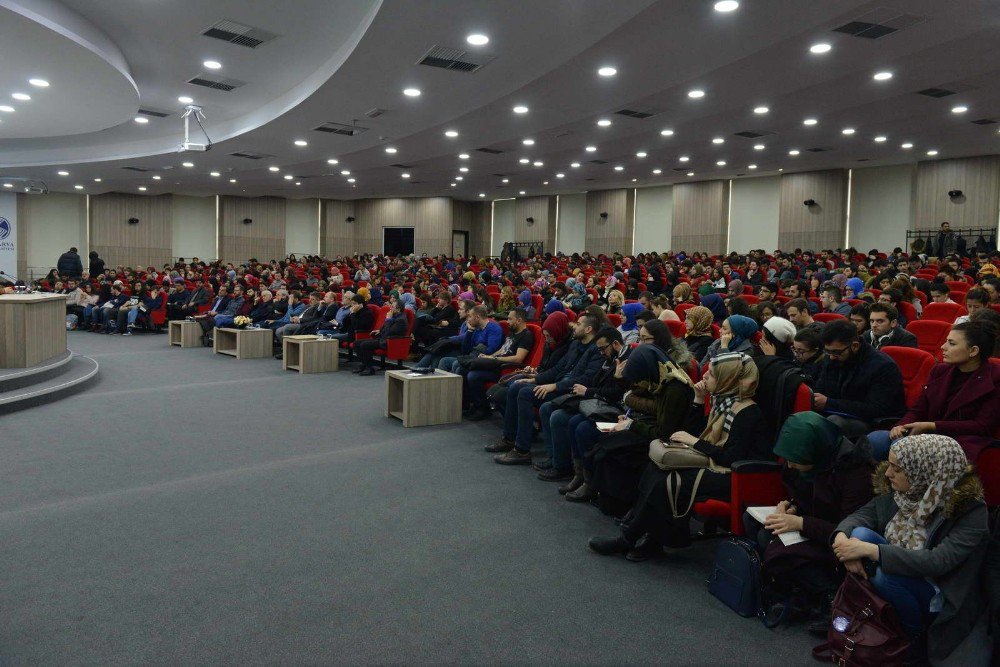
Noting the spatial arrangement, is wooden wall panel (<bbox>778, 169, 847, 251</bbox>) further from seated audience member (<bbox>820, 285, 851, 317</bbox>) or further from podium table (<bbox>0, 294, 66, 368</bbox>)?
podium table (<bbox>0, 294, 66, 368</bbox>)

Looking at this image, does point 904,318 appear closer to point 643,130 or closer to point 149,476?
point 149,476

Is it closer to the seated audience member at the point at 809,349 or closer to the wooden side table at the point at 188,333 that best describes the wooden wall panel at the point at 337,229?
the wooden side table at the point at 188,333

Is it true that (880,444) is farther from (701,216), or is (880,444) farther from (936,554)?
(701,216)

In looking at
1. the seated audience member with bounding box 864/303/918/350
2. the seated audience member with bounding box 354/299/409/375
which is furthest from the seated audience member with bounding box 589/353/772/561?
the seated audience member with bounding box 354/299/409/375

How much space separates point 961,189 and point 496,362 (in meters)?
15.7

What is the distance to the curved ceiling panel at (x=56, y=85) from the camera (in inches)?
314

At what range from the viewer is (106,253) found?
24734 millimetres

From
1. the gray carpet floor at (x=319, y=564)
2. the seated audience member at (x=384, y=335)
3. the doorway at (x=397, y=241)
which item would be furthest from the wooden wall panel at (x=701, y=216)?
the gray carpet floor at (x=319, y=564)

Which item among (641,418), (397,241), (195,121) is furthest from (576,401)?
(397,241)

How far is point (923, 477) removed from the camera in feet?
7.93

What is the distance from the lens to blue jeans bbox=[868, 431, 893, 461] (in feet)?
10.7

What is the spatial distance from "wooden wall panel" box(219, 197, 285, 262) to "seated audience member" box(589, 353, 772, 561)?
82.2 ft

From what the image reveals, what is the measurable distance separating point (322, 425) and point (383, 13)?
4.20 m

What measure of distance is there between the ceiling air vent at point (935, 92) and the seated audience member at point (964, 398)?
9.04 meters
